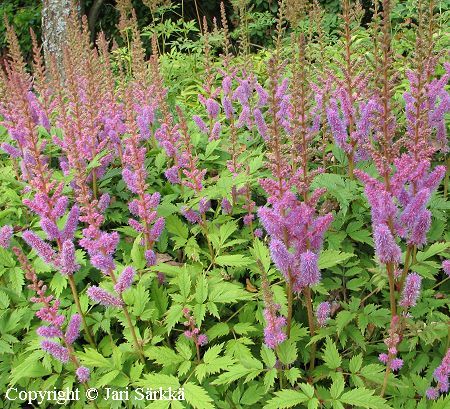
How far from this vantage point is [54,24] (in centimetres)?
836

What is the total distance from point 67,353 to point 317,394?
3.94 ft

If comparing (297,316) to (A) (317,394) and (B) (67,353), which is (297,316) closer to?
(A) (317,394)

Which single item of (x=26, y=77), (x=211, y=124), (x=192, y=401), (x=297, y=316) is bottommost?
(x=297, y=316)

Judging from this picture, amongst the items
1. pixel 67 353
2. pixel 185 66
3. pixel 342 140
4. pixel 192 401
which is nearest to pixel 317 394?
pixel 192 401

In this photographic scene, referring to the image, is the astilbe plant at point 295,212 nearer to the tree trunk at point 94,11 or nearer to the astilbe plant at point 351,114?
the astilbe plant at point 351,114

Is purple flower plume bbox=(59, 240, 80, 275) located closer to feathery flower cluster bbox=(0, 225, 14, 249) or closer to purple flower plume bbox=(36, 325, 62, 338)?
purple flower plume bbox=(36, 325, 62, 338)

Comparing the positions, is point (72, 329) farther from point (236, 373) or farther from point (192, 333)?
point (236, 373)

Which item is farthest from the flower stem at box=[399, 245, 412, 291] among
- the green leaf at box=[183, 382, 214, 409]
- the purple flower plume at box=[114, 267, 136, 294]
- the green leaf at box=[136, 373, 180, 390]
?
the purple flower plume at box=[114, 267, 136, 294]

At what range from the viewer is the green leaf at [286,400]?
203 centimetres

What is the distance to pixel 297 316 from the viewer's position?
279 cm

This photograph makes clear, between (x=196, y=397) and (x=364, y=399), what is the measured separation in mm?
705

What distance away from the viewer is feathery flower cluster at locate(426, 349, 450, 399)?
2.10 m

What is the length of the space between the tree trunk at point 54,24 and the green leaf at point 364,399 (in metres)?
7.63

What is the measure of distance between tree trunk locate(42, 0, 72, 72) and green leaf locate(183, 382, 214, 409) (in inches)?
286
